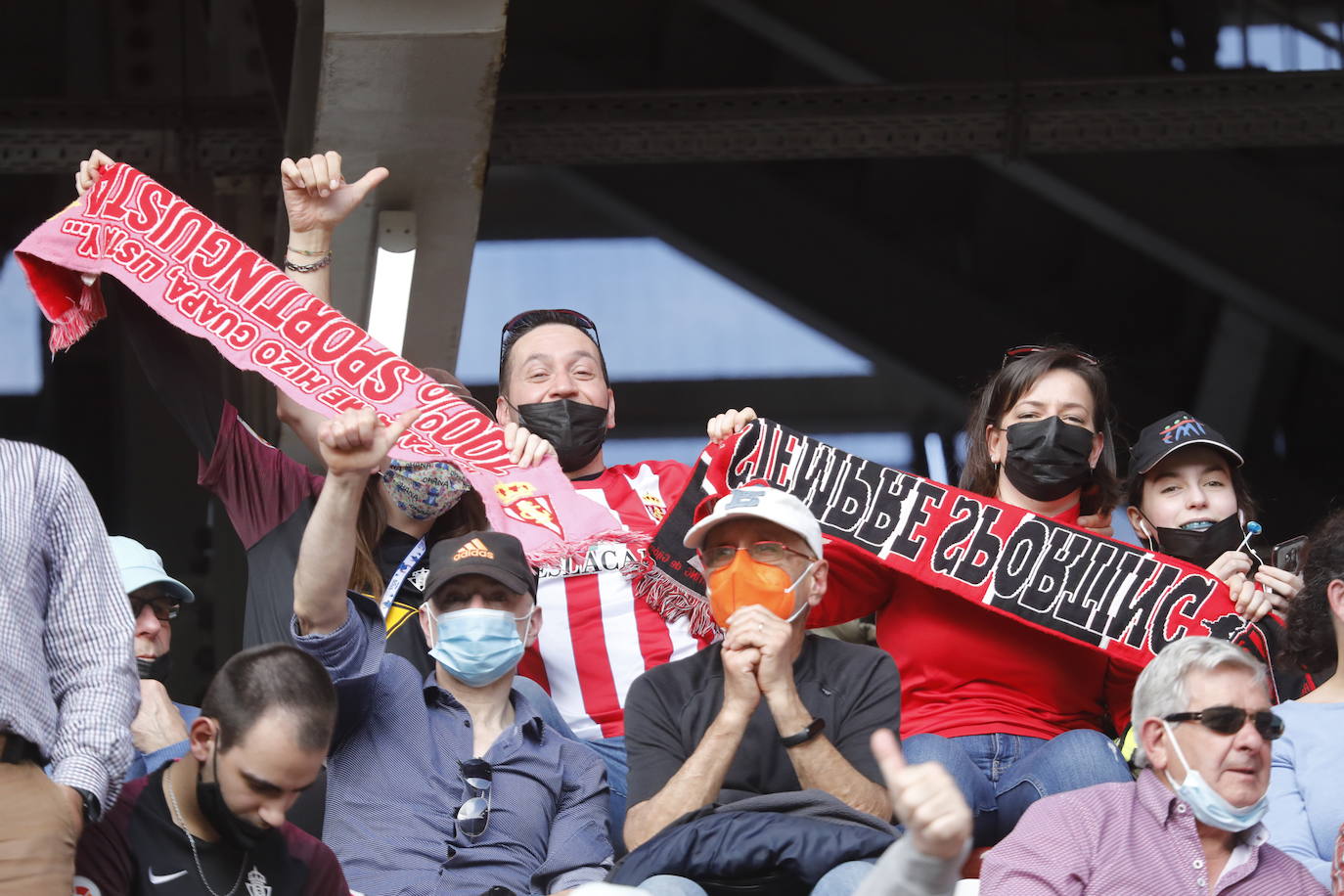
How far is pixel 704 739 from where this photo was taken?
11.4 ft

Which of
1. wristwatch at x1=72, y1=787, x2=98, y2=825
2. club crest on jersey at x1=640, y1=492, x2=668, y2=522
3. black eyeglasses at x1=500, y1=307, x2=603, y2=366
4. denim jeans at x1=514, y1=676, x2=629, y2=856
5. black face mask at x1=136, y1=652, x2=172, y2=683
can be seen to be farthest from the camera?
black eyeglasses at x1=500, y1=307, x2=603, y2=366

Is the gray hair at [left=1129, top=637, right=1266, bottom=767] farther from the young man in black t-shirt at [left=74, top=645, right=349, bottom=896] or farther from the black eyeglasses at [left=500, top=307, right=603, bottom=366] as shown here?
the black eyeglasses at [left=500, top=307, right=603, bottom=366]

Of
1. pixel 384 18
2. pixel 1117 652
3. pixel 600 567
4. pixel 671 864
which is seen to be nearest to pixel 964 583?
pixel 1117 652

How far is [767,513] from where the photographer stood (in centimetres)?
374

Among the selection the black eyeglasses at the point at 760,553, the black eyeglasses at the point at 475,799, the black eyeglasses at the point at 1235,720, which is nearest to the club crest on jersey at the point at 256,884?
the black eyeglasses at the point at 475,799

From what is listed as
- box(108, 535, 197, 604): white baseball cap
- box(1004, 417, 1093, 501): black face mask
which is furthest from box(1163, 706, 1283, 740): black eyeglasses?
box(108, 535, 197, 604): white baseball cap

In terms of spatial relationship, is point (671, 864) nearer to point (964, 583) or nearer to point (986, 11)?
point (964, 583)

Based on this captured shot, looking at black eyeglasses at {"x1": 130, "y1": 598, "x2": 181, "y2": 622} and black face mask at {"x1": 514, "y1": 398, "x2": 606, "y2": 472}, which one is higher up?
black face mask at {"x1": 514, "y1": 398, "x2": 606, "y2": 472}

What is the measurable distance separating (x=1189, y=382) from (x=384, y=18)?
6.81 meters

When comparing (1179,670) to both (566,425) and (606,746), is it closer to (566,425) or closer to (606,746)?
(606,746)

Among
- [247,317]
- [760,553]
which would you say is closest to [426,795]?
[760,553]

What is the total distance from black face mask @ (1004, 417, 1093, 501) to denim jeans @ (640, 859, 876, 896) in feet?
4.42

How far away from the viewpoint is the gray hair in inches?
132

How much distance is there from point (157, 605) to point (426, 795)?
1156 millimetres
